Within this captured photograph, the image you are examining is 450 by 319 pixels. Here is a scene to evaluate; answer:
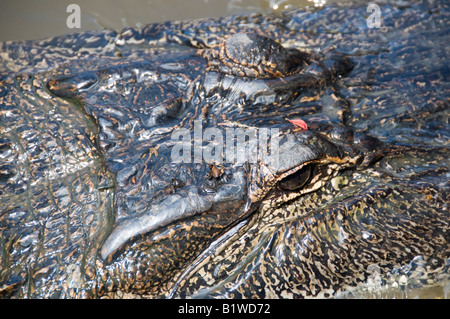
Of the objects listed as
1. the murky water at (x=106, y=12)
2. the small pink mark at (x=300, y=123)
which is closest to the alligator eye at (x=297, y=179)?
the small pink mark at (x=300, y=123)

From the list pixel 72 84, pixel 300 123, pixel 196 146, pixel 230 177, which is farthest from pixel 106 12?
pixel 230 177

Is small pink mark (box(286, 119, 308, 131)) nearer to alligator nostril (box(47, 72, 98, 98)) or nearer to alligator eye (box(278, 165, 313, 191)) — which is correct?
alligator eye (box(278, 165, 313, 191))

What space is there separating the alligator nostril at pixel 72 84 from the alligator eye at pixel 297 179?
1582 mm

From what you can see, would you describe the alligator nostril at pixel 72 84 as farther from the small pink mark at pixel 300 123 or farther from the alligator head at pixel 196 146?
the small pink mark at pixel 300 123

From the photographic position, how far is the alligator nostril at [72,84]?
3.03 meters

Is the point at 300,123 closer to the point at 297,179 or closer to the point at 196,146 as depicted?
the point at 297,179

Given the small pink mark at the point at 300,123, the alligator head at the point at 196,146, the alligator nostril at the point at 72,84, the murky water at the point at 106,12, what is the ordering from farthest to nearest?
the murky water at the point at 106,12, the alligator nostril at the point at 72,84, the small pink mark at the point at 300,123, the alligator head at the point at 196,146

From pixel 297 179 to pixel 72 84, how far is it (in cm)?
178

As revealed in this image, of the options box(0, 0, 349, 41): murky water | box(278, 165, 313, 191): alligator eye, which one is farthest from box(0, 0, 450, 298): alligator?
box(0, 0, 349, 41): murky water

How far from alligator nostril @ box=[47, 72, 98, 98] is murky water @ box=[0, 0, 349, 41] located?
2.42m

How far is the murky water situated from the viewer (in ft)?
17.4

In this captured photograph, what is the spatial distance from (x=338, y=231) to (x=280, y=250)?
0.35m

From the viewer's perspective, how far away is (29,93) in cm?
317
